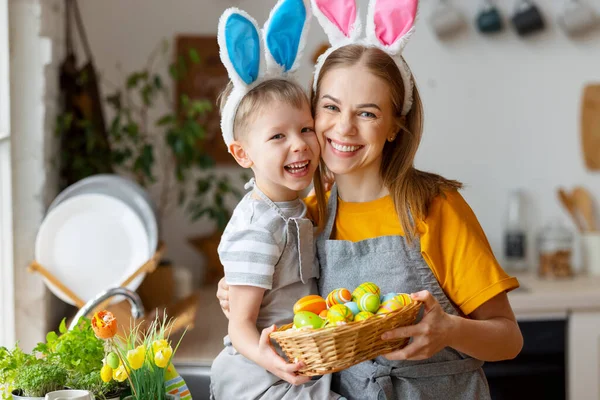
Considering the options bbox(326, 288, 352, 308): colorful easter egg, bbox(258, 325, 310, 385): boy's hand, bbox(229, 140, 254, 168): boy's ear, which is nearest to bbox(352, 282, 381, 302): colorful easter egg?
bbox(326, 288, 352, 308): colorful easter egg

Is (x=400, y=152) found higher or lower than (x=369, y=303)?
higher

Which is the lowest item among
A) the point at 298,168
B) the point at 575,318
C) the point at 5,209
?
the point at 575,318

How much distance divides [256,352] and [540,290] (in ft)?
7.07

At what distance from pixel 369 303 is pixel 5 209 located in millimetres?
1796

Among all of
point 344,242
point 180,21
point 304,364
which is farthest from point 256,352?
point 180,21

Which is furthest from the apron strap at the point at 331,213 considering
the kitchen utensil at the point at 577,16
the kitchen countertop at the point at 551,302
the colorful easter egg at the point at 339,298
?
the kitchen utensil at the point at 577,16

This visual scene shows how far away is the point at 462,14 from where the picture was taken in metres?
3.57

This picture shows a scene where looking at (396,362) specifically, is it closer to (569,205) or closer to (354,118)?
(354,118)

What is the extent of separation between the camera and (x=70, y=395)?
47.7 inches

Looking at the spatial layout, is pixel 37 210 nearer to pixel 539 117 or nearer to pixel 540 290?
pixel 540 290

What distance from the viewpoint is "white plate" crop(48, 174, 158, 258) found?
2.62 m

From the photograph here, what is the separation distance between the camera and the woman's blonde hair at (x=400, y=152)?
139 centimetres

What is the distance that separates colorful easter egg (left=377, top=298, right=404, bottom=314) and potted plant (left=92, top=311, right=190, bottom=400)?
0.35 m

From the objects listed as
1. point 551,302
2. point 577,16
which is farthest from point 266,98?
point 577,16
